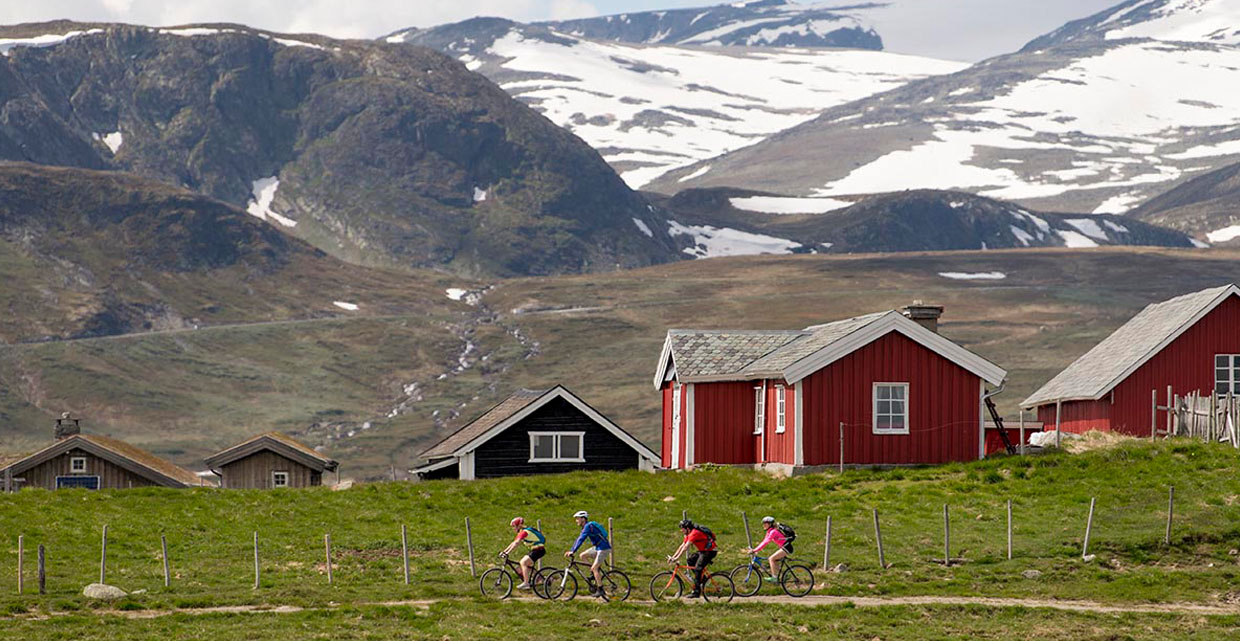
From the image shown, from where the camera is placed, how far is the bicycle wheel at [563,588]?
33.7 metres

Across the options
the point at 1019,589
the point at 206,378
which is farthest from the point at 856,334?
the point at 206,378

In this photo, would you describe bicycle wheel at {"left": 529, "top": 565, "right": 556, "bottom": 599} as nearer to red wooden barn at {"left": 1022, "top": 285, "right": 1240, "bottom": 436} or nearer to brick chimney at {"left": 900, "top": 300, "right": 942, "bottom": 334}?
brick chimney at {"left": 900, "top": 300, "right": 942, "bottom": 334}

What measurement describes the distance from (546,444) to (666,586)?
26559 mm

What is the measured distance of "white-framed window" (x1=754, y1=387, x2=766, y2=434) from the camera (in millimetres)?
54375

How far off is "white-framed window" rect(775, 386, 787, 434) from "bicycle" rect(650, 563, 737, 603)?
714 inches

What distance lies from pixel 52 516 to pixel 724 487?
710 inches

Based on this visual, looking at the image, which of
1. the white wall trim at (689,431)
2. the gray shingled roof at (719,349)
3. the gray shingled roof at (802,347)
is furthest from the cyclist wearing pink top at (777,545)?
the gray shingled roof at (719,349)

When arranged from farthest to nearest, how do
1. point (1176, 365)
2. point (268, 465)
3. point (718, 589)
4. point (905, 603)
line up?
point (268, 465) → point (1176, 365) → point (718, 589) → point (905, 603)

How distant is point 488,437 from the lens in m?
59.3

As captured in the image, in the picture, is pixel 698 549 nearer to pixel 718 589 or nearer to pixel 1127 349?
pixel 718 589

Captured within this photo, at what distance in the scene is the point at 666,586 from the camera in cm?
3362

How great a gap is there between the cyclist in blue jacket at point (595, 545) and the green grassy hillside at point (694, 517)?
255 cm

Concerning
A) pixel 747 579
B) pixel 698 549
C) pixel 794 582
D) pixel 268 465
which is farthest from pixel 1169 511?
pixel 268 465

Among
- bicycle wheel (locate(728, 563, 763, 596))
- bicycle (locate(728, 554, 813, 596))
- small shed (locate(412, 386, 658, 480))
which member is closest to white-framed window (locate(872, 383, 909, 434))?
small shed (locate(412, 386, 658, 480))
